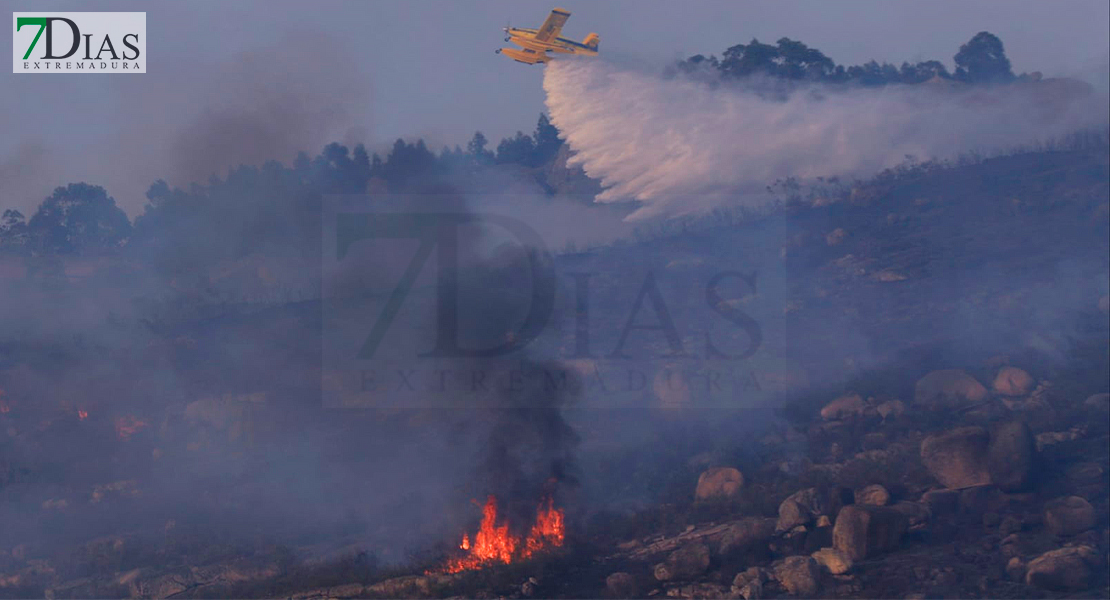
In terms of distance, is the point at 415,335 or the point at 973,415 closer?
the point at 973,415

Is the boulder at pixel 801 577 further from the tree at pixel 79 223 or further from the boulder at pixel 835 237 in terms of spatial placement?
the tree at pixel 79 223

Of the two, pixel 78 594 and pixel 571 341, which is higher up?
pixel 571 341

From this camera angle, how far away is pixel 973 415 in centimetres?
3316

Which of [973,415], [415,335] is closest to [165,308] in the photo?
[415,335]

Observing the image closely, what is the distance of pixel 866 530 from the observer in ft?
82.7

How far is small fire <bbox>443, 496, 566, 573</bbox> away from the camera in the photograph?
27828 millimetres

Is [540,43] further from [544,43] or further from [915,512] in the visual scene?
[915,512]

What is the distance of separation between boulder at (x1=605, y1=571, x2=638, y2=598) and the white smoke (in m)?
19.5

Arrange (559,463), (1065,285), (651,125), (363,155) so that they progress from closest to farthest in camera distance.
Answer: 1. (559,463)
2. (1065,285)
3. (651,125)
4. (363,155)

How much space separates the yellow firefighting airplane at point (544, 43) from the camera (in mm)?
37750

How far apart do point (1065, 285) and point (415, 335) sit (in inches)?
1060

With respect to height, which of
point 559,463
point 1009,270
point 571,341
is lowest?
point 559,463

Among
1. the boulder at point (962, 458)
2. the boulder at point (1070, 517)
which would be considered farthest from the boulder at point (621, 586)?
the boulder at point (1070, 517)

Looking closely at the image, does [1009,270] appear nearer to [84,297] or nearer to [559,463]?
[559,463]
